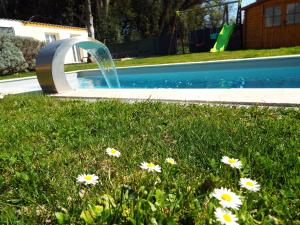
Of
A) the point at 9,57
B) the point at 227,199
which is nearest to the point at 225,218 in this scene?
the point at 227,199

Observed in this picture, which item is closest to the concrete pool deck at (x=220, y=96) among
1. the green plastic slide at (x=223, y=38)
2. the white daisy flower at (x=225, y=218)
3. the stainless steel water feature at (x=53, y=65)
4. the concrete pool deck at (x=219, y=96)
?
the concrete pool deck at (x=219, y=96)

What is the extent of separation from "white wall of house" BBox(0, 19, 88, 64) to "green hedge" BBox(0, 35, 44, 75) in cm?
239

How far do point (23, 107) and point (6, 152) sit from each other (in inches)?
101

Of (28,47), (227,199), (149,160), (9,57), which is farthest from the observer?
(28,47)

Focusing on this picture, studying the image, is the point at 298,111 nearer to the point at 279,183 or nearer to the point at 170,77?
the point at 279,183

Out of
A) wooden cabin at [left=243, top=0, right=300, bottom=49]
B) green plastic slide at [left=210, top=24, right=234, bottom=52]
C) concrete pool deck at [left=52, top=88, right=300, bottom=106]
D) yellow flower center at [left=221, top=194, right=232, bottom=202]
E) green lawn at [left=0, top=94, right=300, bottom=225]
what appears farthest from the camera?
green plastic slide at [left=210, top=24, right=234, bottom=52]

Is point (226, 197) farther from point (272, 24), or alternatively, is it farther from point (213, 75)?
point (272, 24)

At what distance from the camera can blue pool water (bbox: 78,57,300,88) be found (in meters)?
9.66

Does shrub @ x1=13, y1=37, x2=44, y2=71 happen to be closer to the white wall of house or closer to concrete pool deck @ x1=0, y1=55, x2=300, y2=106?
the white wall of house

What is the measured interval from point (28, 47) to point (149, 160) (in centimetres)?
1488

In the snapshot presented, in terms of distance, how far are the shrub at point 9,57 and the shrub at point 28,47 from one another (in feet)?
1.47

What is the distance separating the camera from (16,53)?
14758 mm

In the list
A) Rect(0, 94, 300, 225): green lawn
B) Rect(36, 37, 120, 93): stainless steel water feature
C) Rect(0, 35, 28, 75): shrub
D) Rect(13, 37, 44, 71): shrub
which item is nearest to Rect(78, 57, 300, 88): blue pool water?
Rect(0, 35, 28, 75): shrub

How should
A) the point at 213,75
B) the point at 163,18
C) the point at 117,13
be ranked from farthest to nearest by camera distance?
the point at 163,18, the point at 117,13, the point at 213,75
